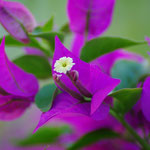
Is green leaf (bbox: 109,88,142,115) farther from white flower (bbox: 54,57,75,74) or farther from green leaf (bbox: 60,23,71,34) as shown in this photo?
green leaf (bbox: 60,23,71,34)

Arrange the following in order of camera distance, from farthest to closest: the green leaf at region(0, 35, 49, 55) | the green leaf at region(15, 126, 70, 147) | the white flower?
the green leaf at region(15, 126, 70, 147)
the green leaf at region(0, 35, 49, 55)
the white flower

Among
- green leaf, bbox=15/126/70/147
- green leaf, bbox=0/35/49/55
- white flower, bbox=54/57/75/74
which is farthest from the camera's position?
green leaf, bbox=15/126/70/147

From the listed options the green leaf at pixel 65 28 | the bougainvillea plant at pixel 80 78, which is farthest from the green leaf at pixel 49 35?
the green leaf at pixel 65 28

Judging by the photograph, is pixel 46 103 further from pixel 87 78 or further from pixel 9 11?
pixel 9 11

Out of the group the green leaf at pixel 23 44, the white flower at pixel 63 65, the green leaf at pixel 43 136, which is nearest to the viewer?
the white flower at pixel 63 65

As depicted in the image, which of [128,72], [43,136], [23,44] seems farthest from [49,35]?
[43,136]

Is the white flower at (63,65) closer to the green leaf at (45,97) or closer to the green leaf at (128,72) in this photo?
the green leaf at (45,97)

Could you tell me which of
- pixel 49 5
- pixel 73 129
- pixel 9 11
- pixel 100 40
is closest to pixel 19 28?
pixel 9 11

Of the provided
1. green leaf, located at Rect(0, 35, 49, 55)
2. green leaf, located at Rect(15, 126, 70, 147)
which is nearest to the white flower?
green leaf, located at Rect(0, 35, 49, 55)
